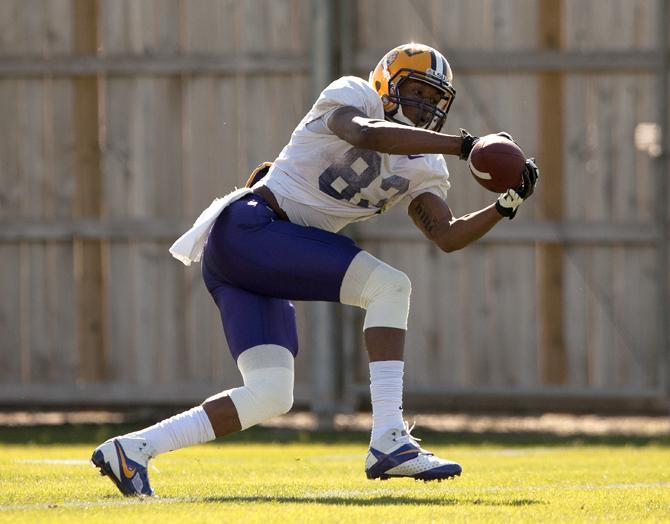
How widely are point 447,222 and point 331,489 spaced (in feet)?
3.54

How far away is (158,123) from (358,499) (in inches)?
259

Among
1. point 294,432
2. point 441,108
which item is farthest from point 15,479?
point 294,432

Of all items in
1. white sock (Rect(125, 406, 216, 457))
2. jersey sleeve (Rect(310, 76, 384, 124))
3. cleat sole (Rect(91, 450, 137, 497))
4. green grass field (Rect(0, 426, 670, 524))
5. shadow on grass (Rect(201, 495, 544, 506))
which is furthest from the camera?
→ jersey sleeve (Rect(310, 76, 384, 124))

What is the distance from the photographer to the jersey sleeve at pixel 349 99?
5.31 m

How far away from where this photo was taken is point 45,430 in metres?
10.8

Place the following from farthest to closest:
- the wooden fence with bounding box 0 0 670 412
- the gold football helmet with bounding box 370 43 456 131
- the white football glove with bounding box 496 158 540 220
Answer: the wooden fence with bounding box 0 0 670 412 < the gold football helmet with bounding box 370 43 456 131 < the white football glove with bounding box 496 158 540 220

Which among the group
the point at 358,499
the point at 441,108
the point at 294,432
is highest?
the point at 441,108

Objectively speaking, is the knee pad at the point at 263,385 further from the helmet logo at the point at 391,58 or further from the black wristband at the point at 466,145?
the helmet logo at the point at 391,58

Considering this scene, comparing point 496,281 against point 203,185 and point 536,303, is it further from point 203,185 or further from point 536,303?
point 203,185

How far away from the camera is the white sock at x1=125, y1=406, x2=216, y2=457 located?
4992 millimetres

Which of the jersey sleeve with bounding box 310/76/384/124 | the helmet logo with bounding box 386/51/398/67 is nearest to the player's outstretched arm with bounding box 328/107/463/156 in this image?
the jersey sleeve with bounding box 310/76/384/124

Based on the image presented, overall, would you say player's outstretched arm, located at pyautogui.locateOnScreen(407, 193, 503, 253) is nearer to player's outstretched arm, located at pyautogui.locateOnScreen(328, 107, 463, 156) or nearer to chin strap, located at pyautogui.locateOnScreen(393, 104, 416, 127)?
chin strap, located at pyautogui.locateOnScreen(393, 104, 416, 127)

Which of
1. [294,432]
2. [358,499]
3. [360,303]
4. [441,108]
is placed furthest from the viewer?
[294,432]

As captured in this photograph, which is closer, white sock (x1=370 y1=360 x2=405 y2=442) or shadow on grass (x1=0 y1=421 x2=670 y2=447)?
white sock (x1=370 y1=360 x2=405 y2=442)
